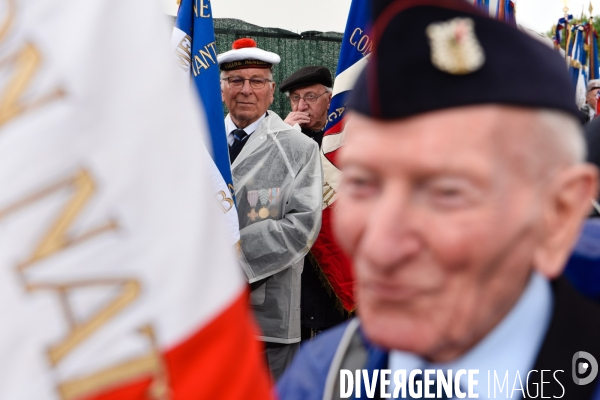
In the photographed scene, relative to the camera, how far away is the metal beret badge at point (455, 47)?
1066 millimetres

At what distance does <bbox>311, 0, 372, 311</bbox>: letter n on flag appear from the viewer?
485 centimetres

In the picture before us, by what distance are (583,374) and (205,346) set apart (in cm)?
63

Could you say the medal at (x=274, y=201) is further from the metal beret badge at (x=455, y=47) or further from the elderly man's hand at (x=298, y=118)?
the metal beret badge at (x=455, y=47)

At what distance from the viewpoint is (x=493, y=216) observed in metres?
1.03

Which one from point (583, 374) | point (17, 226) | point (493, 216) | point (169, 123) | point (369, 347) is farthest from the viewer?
point (369, 347)

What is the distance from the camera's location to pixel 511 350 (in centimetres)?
116

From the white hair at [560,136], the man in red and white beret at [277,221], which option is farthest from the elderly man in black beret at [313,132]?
the white hair at [560,136]

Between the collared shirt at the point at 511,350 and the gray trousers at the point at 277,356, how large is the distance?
139 inches

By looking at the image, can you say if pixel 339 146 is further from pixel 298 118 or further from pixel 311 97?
pixel 311 97

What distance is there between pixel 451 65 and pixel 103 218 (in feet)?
1.85

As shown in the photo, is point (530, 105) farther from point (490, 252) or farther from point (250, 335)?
point (250, 335)

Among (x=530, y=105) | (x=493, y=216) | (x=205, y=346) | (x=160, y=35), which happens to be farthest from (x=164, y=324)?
(x=530, y=105)

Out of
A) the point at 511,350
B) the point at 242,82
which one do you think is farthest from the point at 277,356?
the point at 511,350

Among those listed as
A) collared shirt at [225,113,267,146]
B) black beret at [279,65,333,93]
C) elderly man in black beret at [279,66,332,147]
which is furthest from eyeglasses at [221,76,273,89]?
black beret at [279,65,333,93]
